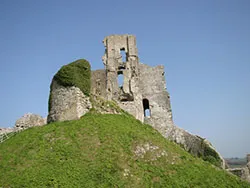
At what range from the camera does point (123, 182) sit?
11.0 metres

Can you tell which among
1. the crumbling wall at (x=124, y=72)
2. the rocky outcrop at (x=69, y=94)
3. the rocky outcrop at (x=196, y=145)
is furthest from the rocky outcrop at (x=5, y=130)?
the rocky outcrop at (x=196, y=145)

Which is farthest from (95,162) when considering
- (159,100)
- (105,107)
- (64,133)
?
(159,100)

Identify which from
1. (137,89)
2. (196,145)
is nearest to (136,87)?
(137,89)

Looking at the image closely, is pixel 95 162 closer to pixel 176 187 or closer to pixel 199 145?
pixel 176 187

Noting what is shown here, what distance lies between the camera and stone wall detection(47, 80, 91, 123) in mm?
16203

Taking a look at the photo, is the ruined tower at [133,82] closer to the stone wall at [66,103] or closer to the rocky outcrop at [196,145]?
the rocky outcrop at [196,145]

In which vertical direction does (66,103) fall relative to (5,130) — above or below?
above

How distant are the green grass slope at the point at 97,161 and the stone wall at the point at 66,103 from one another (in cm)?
111

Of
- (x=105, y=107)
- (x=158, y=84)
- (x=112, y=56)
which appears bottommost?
(x=105, y=107)

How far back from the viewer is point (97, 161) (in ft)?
39.3

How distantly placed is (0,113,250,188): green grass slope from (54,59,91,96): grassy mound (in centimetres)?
290

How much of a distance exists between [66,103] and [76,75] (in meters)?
2.03

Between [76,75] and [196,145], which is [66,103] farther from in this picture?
[196,145]

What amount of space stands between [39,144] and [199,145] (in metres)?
14.3
